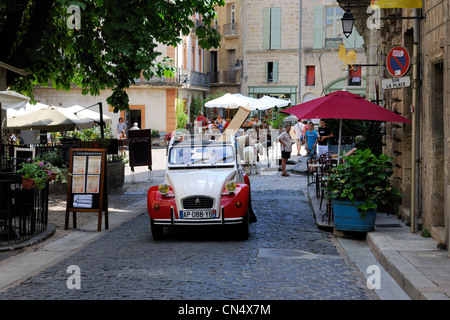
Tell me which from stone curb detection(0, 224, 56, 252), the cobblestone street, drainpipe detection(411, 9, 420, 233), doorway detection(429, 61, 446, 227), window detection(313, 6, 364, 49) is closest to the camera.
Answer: the cobblestone street

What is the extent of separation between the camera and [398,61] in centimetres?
1164

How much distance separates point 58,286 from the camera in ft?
26.9

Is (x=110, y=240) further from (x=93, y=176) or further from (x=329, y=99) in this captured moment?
(x=329, y=99)

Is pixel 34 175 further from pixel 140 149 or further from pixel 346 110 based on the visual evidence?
pixel 140 149

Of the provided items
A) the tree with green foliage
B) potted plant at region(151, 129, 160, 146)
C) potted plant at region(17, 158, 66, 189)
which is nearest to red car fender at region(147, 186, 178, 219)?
potted plant at region(17, 158, 66, 189)

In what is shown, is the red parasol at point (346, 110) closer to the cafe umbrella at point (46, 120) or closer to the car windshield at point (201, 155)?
the car windshield at point (201, 155)

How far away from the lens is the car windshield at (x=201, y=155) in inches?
505

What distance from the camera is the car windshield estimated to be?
12828mm

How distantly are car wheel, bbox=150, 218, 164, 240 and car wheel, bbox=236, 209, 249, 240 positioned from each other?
4.03 ft

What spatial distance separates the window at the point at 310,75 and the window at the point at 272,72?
8.04 ft

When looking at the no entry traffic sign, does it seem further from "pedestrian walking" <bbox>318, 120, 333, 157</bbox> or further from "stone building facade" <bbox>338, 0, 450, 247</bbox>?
"pedestrian walking" <bbox>318, 120, 333, 157</bbox>

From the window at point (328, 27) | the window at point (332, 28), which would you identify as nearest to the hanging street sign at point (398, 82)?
the window at point (328, 27)
